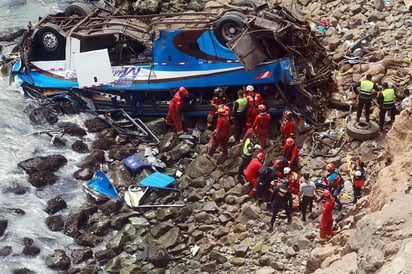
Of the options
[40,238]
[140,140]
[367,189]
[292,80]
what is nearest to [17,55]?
[140,140]

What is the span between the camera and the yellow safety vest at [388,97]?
13234 mm

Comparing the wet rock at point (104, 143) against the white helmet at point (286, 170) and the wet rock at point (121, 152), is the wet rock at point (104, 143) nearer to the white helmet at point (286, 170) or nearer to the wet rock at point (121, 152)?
the wet rock at point (121, 152)

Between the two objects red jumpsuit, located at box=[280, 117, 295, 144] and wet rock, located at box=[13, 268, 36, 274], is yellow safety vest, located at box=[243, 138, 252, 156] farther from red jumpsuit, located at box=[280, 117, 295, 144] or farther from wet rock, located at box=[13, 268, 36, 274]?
wet rock, located at box=[13, 268, 36, 274]

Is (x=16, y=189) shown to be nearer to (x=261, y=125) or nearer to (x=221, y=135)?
(x=221, y=135)

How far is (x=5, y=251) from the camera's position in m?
12.8

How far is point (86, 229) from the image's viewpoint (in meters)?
13.3

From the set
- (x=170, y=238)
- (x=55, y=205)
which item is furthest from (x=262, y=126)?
(x=55, y=205)

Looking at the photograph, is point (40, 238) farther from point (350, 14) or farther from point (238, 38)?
point (350, 14)

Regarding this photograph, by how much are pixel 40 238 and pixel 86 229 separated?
894 mm

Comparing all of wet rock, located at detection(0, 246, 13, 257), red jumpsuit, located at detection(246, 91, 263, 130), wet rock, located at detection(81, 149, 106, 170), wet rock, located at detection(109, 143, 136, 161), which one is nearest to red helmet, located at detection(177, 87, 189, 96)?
red jumpsuit, located at detection(246, 91, 263, 130)

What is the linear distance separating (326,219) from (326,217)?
0.13 feet

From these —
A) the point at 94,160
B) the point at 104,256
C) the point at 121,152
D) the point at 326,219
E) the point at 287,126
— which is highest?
the point at 287,126

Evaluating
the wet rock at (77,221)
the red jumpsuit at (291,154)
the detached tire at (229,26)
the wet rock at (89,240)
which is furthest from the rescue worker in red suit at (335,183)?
the wet rock at (77,221)

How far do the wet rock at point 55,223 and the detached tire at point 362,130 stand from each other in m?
6.03
